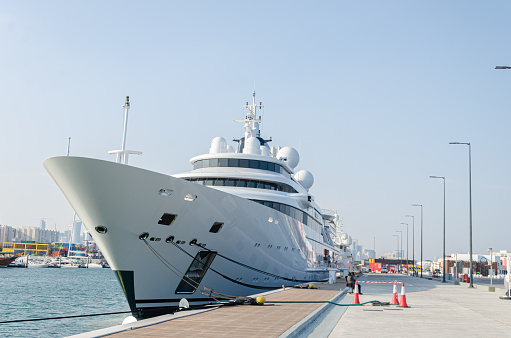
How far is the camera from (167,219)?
1531 centimetres

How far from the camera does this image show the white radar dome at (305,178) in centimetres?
4091

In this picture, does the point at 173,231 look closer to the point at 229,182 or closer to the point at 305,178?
the point at 229,182

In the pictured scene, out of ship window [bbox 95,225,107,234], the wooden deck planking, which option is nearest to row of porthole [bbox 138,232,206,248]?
ship window [bbox 95,225,107,234]

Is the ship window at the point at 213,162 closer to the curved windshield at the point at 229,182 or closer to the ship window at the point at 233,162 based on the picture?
the ship window at the point at 233,162

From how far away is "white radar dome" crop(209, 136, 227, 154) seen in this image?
30.5 metres

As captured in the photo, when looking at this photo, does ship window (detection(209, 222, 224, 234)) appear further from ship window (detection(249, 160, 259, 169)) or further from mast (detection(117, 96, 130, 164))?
ship window (detection(249, 160, 259, 169))

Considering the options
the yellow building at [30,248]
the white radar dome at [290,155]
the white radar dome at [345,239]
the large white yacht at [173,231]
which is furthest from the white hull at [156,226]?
the yellow building at [30,248]

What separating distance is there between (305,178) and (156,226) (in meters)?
27.0

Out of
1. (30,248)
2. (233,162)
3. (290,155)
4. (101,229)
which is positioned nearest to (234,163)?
(233,162)

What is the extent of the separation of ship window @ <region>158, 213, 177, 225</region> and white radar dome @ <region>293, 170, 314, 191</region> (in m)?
26.1

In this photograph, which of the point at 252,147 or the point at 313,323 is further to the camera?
the point at 252,147

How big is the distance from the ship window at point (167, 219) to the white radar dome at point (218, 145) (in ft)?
49.9

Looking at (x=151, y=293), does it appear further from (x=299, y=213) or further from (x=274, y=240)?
(x=299, y=213)

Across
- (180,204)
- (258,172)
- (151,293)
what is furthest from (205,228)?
(258,172)
